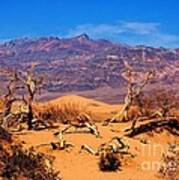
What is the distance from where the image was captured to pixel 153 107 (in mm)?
26172

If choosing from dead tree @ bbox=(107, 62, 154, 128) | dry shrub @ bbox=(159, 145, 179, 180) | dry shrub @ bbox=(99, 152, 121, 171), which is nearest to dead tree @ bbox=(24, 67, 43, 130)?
dead tree @ bbox=(107, 62, 154, 128)

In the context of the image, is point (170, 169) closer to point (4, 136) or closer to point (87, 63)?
point (4, 136)

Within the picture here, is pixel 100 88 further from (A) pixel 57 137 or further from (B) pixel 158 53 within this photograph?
(A) pixel 57 137

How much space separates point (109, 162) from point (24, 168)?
9.13 ft

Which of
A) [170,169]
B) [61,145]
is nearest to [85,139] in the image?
[61,145]

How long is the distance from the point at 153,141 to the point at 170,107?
457 cm

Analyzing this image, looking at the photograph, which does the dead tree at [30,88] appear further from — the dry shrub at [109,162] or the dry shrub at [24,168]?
the dry shrub at [24,168]

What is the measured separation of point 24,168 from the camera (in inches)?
476

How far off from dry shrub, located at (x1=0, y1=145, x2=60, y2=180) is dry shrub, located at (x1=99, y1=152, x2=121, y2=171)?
1.64m

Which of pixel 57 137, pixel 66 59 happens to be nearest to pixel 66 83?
pixel 66 59

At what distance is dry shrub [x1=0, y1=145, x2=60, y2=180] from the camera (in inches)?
464

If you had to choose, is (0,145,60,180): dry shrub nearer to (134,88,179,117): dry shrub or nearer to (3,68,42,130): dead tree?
(3,68,42,130): dead tree

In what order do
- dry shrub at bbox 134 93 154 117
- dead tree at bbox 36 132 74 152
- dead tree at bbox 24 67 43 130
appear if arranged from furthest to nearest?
dry shrub at bbox 134 93 154 117, dead tree at bbox 24 67 43 130, dead tree at bbox 36 132 74 152

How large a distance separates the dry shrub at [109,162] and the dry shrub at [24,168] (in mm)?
1641
